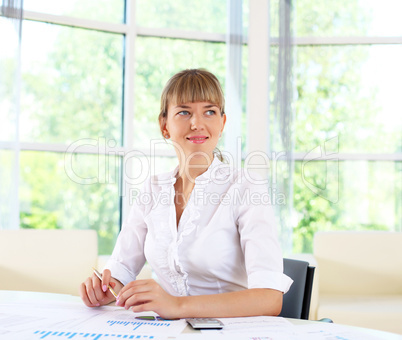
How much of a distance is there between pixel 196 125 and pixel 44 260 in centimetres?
177

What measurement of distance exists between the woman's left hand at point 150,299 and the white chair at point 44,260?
6.23 feet

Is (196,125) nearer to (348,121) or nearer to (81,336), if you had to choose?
(81,336)

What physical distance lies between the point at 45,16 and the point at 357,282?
3165 mm

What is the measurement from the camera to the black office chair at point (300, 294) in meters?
1.55

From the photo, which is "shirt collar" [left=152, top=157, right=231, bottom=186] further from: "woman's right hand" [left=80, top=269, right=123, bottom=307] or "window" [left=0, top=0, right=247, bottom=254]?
"window" [left=0, top=0, right=247, bottom=254]

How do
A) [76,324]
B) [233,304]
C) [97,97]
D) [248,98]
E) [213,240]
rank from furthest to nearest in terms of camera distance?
1. [248,98]
2. [97,97]
3. [213,240]
4. [233,304]
5. [76,324]

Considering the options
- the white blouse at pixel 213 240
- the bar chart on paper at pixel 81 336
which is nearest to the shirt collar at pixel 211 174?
the white blouse at pixel 213 240

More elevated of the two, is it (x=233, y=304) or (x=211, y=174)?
(x=211, y=174)

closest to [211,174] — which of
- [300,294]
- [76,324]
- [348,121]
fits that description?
[300,294]

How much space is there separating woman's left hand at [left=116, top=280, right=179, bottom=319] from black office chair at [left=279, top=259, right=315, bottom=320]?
1.87ft

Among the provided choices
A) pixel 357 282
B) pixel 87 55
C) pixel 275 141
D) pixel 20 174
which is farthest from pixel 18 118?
pixel 357 282

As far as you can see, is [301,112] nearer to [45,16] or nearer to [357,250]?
[357,250]

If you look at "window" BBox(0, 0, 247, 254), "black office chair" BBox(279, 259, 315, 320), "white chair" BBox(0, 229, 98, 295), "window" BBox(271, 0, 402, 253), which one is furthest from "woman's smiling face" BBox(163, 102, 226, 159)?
"window" BBox(271, 0, 402, 253)

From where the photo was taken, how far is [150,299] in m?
1.12
